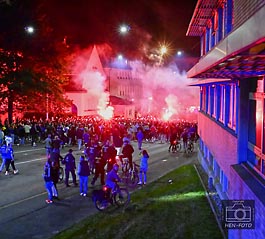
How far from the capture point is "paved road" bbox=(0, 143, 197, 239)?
12297 mm

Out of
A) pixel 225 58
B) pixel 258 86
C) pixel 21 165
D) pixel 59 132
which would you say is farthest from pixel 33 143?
pixel 225 58

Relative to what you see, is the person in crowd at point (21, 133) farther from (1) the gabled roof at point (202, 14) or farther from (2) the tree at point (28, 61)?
(1) the gabled roof at point (202, 14)

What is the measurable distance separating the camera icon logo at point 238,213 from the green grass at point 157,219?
1.54m

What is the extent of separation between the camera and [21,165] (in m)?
22.2

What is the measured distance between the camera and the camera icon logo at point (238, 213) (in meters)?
8.10

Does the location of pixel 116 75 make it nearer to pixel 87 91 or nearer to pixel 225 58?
pixel 87 91

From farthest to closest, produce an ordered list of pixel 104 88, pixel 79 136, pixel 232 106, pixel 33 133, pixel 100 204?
pixel 104 88 → pixel 33 133 → pixel 79 136 → pixel 100 204 → pixel 232 106

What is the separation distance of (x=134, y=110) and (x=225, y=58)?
63.0 metres

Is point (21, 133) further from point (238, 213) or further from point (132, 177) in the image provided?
point (238, 213)

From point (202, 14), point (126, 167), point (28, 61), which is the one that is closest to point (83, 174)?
point (126, 167)

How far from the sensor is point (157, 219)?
12.8 m

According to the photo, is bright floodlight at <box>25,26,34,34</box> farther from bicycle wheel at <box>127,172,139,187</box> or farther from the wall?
the wall

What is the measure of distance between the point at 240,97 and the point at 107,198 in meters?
5.91

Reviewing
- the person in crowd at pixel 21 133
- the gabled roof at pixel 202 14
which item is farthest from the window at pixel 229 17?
the person in crowd at pixel 21 133
